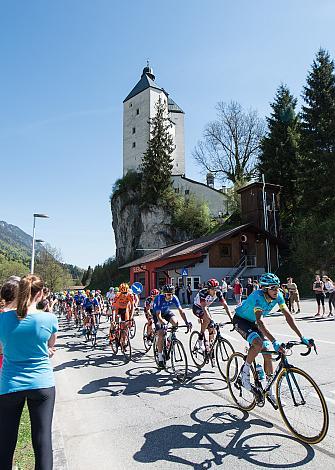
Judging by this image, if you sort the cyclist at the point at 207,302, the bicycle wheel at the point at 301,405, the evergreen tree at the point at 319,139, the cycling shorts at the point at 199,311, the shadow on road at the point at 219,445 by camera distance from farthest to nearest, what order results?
the evergreen tree at the point at 319,139
the cycling shorts at the point at 199,311
the cyclist at the point at 207,302
the bicycle wheel at the point at 301,405
the shadow on road at the point at 219,445

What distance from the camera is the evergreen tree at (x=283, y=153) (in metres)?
44.2

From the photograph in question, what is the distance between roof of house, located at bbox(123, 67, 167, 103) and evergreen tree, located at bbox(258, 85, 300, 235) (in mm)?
33294

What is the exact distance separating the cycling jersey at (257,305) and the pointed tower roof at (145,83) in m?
71.5

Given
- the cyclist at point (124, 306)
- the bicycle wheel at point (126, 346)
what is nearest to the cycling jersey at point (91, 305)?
the cyclist at point (124, 306)

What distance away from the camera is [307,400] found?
449cm

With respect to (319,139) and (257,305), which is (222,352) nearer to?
(257,305)

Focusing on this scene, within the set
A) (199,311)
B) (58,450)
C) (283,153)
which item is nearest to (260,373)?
(58,450)

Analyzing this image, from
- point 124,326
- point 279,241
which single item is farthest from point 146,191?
point 124,326

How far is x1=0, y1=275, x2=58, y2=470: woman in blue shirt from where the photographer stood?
2939 millimetres

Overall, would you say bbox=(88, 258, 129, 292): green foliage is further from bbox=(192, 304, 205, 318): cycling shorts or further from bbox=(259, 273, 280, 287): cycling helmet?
bbox=(259, 273, 280, 287): cycling helmet

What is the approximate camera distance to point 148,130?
70.0 metres

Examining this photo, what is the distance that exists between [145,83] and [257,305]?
2944 inches

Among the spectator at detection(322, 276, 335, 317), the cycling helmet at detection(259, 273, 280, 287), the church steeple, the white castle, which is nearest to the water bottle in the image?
the cycling helmet at detection(259, 273, 280, 287)

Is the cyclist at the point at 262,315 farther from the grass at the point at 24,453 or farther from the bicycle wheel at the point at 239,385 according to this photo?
the grass at the point at 24,453
